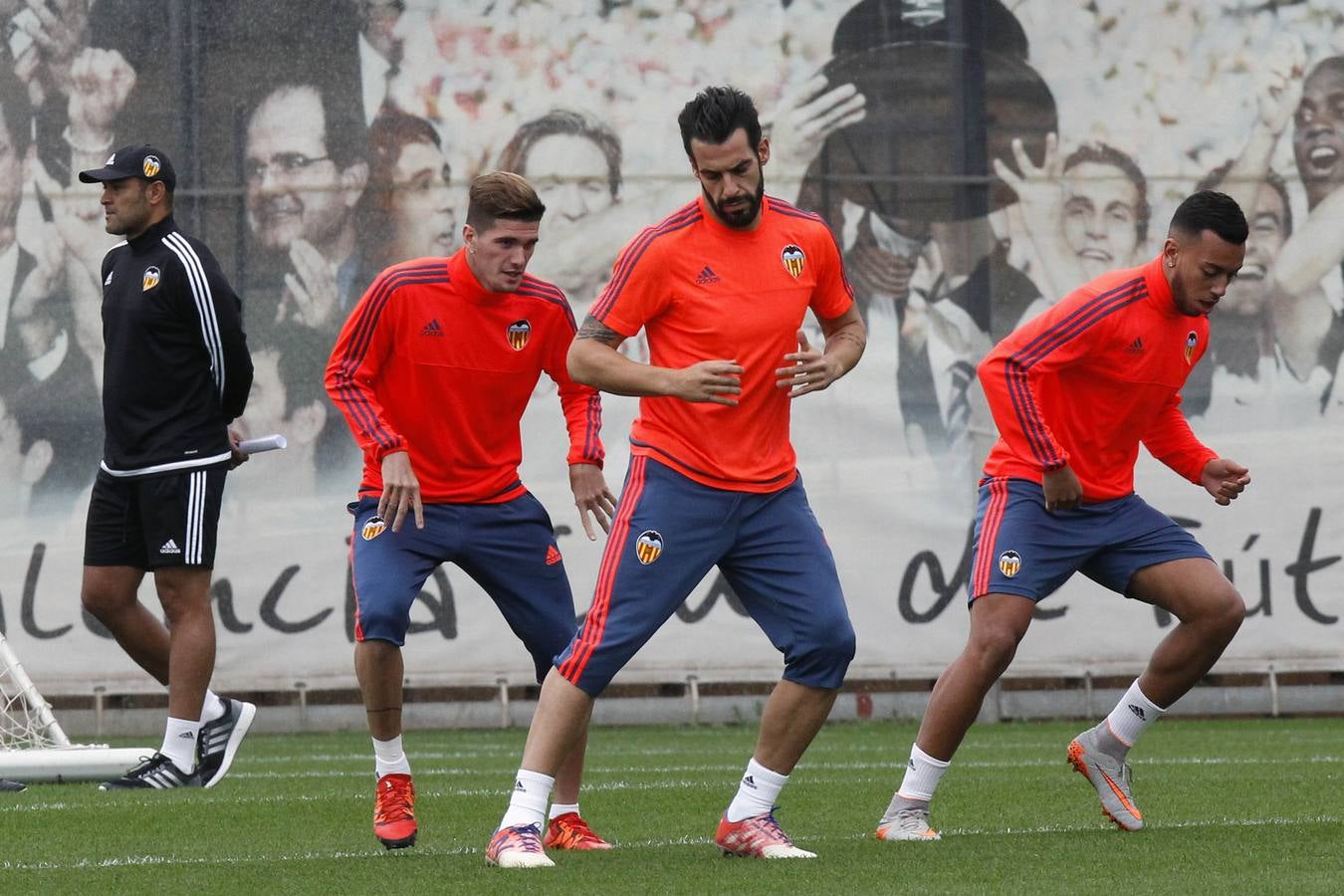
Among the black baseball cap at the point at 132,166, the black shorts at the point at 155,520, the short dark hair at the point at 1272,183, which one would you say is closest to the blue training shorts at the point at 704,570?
the black shorts at the point at 155,520

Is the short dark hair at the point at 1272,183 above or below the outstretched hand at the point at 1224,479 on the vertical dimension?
above

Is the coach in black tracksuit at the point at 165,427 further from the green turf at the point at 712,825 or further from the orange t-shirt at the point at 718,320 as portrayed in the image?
the orange t-shirt at the point at 718,320

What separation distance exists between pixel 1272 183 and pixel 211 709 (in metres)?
6.54

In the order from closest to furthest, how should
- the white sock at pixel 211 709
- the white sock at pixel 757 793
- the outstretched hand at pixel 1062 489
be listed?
the white sock at pixel 757 793
the outstretched hand at pixel 1062 489
the white sock at pixel 211 709

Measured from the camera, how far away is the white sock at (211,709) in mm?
8281

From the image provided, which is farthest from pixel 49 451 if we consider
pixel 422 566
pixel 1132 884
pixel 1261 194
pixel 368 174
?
pixel 1132 884

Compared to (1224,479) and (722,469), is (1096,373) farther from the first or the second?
(722,469)

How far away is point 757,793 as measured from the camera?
5.83 metres

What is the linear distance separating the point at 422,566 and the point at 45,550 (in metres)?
5.55

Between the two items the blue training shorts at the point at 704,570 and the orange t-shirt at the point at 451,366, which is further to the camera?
the orange t-shirt at the point at 451,366

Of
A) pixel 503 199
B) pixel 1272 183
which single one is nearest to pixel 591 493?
pixel 503 199

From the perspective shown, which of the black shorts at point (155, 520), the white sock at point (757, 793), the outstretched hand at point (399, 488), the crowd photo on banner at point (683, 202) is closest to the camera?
the white sock at point (757, 793)

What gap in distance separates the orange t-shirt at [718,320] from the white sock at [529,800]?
Answer: 2.92 feet

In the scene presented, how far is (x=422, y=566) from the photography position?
21.3 feet
